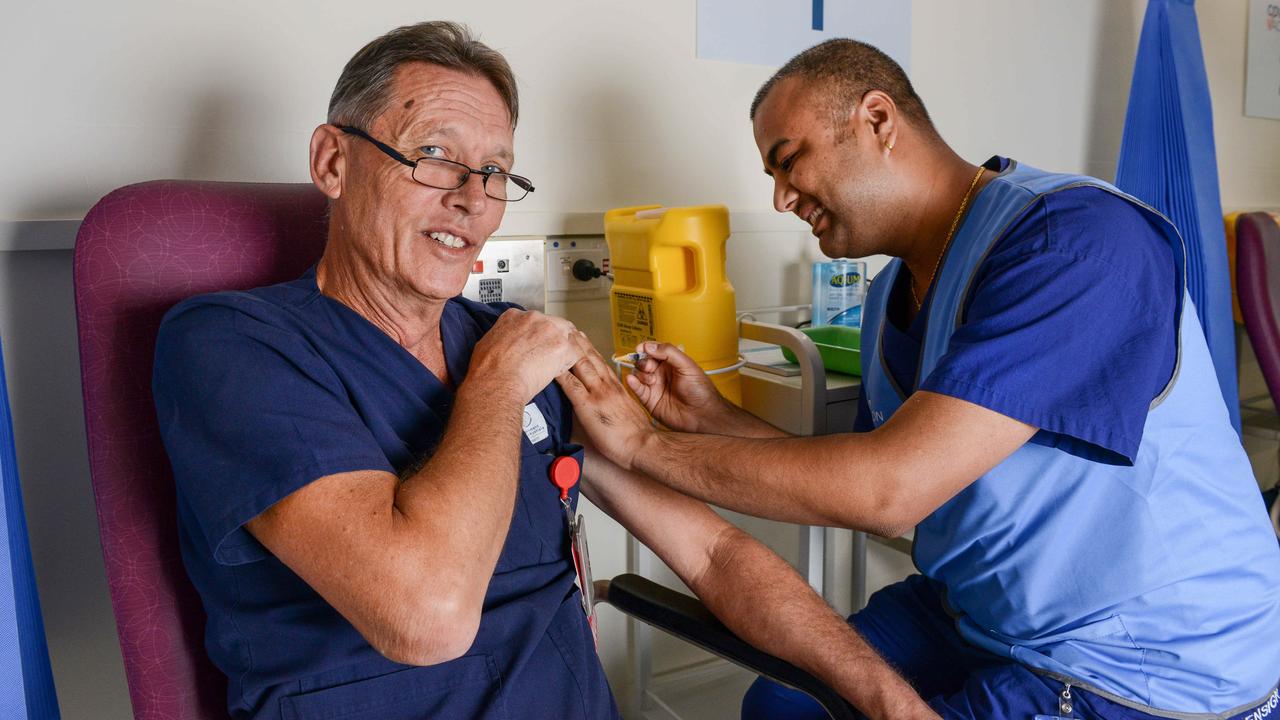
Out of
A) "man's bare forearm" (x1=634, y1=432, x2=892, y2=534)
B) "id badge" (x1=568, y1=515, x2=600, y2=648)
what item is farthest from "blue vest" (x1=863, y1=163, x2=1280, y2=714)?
"id badge" (x1=568, y1=515, x2=600, y2=648)

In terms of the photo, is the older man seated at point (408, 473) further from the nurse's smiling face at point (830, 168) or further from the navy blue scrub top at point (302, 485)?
the nurse's smiling face at point (830, 168)

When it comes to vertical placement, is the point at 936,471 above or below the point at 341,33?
below

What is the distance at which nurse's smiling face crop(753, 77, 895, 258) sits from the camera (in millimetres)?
1447

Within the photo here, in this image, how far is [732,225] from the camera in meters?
2.24

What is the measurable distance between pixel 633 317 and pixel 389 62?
0.87 meters

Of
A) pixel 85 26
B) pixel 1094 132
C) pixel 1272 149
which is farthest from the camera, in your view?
pixel 1272 149

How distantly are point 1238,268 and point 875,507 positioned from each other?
222cm

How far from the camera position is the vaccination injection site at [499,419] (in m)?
1.00

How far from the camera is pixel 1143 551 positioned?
1.16 metres

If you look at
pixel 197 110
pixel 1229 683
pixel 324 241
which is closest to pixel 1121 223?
pixel 1229 683

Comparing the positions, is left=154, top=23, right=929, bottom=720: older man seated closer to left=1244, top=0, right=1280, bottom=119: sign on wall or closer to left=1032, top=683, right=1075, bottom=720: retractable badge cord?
left=1032, top=683, right=1075, bottom=720: retractable badge cord

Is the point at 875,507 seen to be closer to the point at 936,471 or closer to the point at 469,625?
the point at 936,471

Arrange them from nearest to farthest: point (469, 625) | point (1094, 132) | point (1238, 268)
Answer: point (469, 625) < point (1238, 268) < point (1094, 132)

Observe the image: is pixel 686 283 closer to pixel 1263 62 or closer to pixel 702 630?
pixel 702 630
